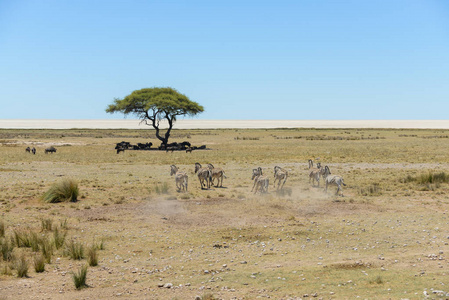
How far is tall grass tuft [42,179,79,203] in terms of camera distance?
2076 cm

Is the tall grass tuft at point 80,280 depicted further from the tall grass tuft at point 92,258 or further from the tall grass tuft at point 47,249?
the tall grass tuft at point 47,249

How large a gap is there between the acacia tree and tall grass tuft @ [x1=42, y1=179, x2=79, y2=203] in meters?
44.6

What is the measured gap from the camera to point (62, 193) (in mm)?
20781

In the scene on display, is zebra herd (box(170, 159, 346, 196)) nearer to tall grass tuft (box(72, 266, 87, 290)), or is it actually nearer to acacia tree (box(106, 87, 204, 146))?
tall grass tuft (box(72, 266, 87, 290))

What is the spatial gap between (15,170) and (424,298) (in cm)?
3170

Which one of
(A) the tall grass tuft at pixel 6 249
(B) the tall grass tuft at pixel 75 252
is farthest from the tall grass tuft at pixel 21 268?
(B) the tall grass tuft at pixel 75 252

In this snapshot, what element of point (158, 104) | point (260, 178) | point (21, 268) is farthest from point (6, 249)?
point (158, 104)

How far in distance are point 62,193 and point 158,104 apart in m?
45.9

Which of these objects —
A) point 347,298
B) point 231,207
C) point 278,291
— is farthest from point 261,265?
point 231,207

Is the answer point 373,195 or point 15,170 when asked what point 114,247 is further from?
point 15,170

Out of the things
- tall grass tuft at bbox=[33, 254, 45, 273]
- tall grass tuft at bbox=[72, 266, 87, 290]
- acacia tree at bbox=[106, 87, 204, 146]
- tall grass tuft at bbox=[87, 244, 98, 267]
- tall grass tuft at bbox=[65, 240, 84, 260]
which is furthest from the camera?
acacia tree at bbox=[106, 87, 204, 146]

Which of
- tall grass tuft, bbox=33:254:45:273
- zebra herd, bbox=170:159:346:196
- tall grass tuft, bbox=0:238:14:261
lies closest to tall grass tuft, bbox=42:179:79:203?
zebra herd, bbox=170:159:346:196

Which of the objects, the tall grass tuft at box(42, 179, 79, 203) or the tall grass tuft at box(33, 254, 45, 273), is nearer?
the tall grass tuft at box(33, 254, 45, 273)

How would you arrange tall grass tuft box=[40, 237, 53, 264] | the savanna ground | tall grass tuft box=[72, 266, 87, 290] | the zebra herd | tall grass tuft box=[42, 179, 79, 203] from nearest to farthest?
1. the savanna ground
2. tall grass tuft box=[72, 266, 87, 290]
3. tall grass tuft box=[40, 237, 53, 264]
4. tall grass tuft box=[42, 179, 79, 203]
5. the zebra herd
